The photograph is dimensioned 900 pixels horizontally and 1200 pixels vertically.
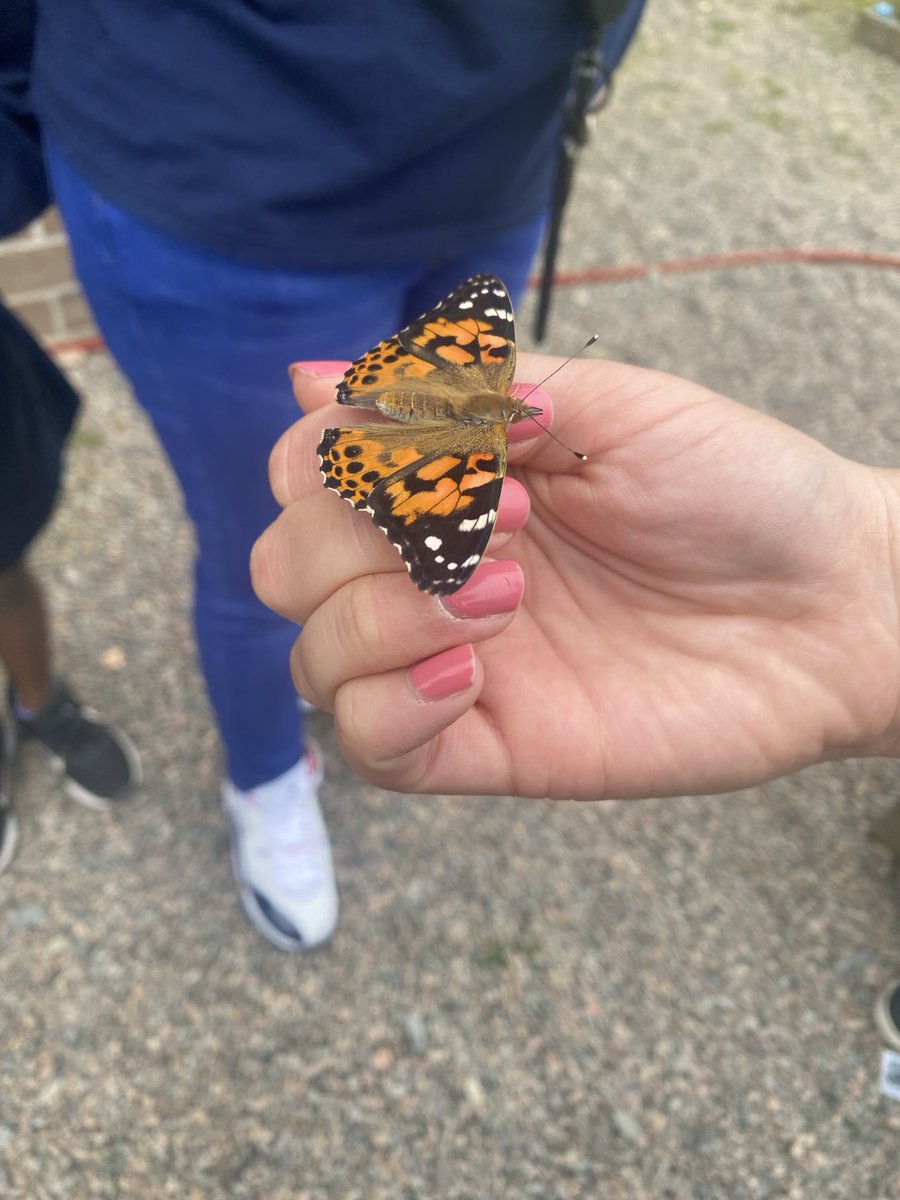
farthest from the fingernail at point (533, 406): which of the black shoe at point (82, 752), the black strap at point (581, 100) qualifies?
the black shoe at point (82, 752)

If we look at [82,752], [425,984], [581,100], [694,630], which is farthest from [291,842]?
[581,100]

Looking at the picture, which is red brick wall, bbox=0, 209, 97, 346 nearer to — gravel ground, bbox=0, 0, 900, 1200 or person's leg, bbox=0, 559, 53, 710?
gravel ground, bbox=0, 0, 900, 1200

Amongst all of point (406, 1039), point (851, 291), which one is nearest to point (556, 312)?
point (851, 291)

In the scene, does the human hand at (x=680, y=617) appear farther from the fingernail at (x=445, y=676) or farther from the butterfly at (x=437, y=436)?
the fingernail at (x=445, y=676)

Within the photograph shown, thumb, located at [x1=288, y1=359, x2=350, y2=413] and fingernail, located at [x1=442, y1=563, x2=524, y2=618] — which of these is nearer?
fingernail, located at [x1=442, y1=563, x2=524, y2=618]

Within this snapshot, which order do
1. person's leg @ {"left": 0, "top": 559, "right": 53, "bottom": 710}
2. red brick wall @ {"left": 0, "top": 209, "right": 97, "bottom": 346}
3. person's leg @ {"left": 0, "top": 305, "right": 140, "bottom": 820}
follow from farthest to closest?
red brick wall @ {"left": 0, "top": 209, "right": 97, "bottom": 346} < person's leg @ {"left": 0, "top": 559, "right": 53, "bottom": 710} < person's leg @ {"left": 0, "top": 305, "right": 140, "bottom": 820}

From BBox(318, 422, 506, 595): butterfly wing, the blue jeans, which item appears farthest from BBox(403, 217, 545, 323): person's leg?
BBox(318, 422, 506, 595): butterfly wing

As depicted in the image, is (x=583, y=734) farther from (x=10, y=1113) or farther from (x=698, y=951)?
(x=10, y=1113)

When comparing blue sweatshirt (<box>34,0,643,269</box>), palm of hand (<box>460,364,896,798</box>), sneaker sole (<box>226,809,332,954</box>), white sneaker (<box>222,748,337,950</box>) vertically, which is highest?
blue sweatshirt (<box>34,0,643,269</box>)
